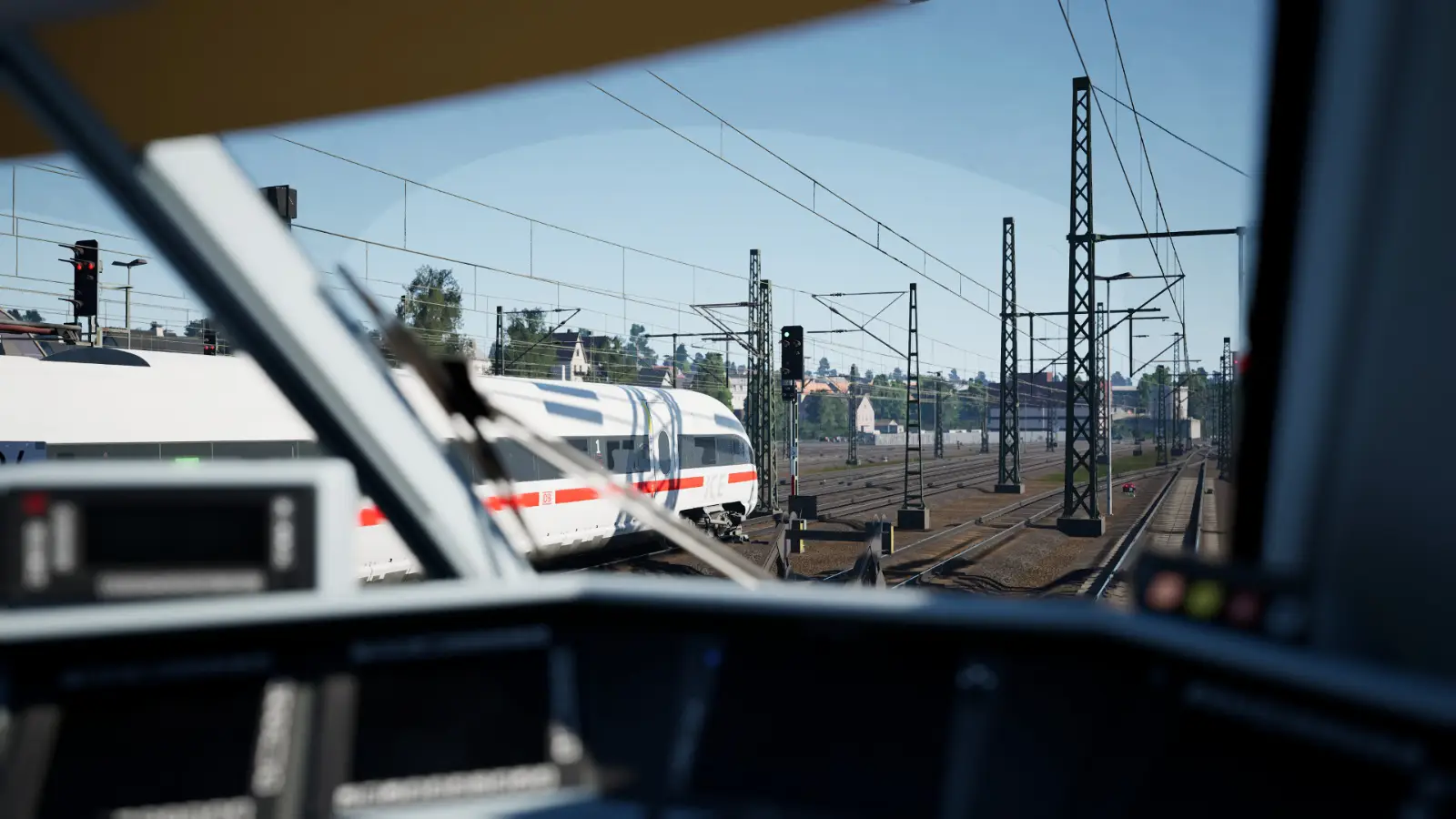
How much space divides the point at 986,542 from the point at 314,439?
19.1 meters

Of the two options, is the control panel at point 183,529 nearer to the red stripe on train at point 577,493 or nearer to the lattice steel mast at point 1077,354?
the red stripe on train at point 577,493

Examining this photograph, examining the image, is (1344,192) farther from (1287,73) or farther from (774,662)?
(774,662)

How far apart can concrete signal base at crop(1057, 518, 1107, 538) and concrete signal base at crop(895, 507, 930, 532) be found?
171 inches

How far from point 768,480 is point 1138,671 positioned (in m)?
30.0

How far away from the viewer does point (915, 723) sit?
3160 mm

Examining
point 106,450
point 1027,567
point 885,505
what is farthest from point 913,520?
point 106,450

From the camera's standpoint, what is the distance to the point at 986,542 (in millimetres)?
25062

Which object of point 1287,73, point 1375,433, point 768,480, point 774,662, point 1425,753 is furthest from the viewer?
point 768,480

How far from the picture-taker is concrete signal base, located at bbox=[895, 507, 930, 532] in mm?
29328

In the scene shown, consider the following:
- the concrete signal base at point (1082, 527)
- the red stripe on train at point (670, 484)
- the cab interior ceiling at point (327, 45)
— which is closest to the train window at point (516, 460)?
the red stripe on train at point (670, 484)

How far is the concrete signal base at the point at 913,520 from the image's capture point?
96.2 ft

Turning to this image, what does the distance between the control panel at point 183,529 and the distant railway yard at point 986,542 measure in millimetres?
2660

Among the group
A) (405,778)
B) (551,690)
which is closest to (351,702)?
(405,778)

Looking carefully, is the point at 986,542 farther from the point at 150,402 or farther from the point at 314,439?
the point at 314,439
